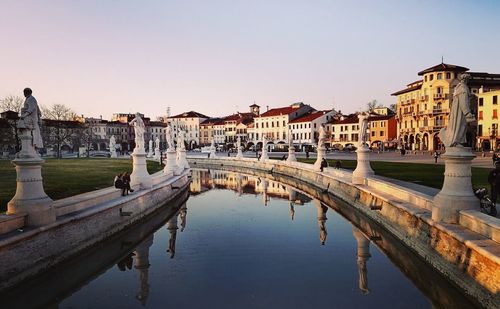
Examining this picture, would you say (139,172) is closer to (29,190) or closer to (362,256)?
(29,190)

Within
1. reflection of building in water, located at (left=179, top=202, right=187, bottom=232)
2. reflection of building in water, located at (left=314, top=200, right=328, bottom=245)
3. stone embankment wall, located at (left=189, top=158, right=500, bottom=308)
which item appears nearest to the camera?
stone embankment wall, located at (left=189, top=158, right=500, bottom=308)

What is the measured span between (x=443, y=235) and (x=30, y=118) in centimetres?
1181

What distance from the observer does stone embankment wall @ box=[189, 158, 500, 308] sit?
25.7ft

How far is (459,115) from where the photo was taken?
10055 millimetres

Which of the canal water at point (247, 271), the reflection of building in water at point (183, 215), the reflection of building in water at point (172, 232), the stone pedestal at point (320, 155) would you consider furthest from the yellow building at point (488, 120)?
the reflection of building in water at point (172, 232)

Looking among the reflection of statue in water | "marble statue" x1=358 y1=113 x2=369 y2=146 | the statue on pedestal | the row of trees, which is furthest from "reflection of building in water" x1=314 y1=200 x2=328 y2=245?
the row of trees

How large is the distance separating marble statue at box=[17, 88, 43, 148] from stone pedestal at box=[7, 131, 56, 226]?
17 cm

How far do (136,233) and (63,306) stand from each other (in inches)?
273

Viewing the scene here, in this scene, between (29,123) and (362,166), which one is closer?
(29,123)

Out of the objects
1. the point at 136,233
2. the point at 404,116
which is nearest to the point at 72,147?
the point at 404,116

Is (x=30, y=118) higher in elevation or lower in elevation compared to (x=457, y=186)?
higher

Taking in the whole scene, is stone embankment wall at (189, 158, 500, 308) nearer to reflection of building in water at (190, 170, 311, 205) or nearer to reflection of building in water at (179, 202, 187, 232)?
reflection of building in water at (190, 170, 311, 205)

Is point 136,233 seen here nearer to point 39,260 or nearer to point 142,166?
point 142,166

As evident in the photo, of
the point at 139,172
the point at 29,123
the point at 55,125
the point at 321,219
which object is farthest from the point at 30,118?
the point at 55,125
